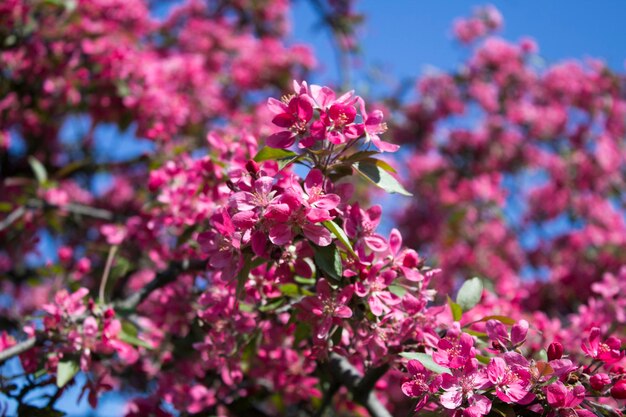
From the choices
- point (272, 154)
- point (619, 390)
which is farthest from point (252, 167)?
point (619, 390)

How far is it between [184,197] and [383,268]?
33.7 inches

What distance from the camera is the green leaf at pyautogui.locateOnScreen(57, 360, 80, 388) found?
67.7 inches

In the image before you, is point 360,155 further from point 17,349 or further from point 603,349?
point 17,349

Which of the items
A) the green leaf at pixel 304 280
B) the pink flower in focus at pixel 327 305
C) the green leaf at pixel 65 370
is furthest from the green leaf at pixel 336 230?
the green leaf at pixel 65 370

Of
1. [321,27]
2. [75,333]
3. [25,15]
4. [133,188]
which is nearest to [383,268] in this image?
[75,333]

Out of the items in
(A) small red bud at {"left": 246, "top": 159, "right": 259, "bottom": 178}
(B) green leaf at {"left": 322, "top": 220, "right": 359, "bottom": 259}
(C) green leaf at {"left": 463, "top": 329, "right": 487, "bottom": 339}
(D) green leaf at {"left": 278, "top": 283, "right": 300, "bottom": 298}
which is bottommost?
(D) green leaf at {"left": 278, "top": 283, "right": 300, "bottom": 298}

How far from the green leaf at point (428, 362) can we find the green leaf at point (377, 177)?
0.41m

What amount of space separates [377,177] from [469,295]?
49cm

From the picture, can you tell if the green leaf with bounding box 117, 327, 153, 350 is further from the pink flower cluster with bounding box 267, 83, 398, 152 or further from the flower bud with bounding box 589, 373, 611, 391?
the flower bud with bounding box 589, 373, 611, 391

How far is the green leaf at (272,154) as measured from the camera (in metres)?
1.51

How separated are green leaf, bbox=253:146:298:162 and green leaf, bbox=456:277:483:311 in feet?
2.20

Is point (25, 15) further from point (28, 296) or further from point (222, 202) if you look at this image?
point (28, 296)

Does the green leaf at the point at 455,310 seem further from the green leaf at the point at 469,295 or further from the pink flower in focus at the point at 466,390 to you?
the pink flower in focus at the point at 466,390

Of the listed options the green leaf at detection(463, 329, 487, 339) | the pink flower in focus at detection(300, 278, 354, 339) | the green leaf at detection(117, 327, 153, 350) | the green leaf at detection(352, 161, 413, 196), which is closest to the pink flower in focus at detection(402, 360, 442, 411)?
the pink flower in focus at detection(300, 278, 354, 339)
